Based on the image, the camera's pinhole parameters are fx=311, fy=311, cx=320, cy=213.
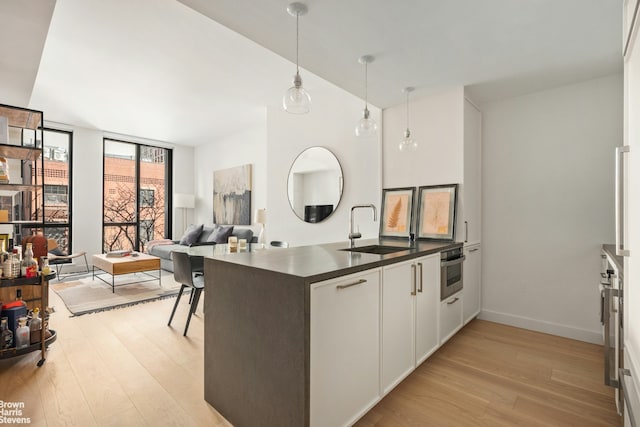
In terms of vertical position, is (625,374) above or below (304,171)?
below

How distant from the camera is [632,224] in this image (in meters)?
1.23

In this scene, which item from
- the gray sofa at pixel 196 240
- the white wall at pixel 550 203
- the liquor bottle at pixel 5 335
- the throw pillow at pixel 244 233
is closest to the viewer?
the liquor bottle at pixel 5 335

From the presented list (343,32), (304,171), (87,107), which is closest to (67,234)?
(87,107)

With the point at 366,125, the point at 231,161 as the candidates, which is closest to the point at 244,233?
the point at 231,161

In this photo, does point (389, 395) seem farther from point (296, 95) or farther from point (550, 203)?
point (550, 203)

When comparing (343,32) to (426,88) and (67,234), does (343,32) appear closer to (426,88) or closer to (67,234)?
(426,88)

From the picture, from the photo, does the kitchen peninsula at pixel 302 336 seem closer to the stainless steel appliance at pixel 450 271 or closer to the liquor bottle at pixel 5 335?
the stainless steel appliance at pixel 450 271

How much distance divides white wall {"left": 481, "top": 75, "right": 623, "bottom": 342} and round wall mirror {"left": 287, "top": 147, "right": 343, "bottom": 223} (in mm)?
1730

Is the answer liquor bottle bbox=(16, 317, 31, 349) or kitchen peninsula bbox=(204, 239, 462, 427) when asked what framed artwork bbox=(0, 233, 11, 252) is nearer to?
liquor bottle bbox=(16, 317, 31, 349)

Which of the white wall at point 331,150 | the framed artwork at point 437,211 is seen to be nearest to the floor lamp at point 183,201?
the white wall at point 331,150

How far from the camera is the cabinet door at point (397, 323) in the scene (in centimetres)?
180

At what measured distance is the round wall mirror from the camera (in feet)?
13.1

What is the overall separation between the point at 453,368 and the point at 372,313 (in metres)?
1.12

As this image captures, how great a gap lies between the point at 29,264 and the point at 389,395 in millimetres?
2798
